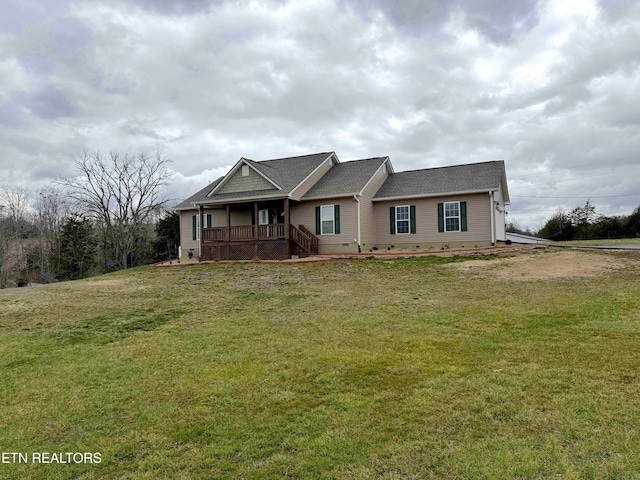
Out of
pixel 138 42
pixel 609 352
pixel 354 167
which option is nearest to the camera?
pixel 609 352

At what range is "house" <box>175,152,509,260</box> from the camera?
63.0ft

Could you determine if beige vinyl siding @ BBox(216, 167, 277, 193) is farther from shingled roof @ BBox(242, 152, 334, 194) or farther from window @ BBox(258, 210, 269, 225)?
window @ BBox(258, 210, 269, 225)

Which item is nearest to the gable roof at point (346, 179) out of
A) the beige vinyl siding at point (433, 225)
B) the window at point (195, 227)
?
the beige vinyl siding at point (433, 225)

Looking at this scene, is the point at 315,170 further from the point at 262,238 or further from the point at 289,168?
the point at 262,238

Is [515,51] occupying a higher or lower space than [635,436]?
higher

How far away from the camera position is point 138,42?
650 inches

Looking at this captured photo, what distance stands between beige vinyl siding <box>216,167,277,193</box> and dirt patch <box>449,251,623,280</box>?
10444 mm

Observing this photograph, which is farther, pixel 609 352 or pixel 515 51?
pixel 515 51

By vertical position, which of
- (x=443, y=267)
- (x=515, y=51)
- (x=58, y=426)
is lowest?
(x=58, y=426)

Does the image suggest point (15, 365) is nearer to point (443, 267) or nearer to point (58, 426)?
point (58, 426)

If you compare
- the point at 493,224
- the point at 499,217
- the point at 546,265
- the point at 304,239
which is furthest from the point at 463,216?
the point at 304,239

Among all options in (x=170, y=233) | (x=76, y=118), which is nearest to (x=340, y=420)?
(x=76, y=118)

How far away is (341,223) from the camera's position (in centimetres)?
2006

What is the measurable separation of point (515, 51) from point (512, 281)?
11.6 m
